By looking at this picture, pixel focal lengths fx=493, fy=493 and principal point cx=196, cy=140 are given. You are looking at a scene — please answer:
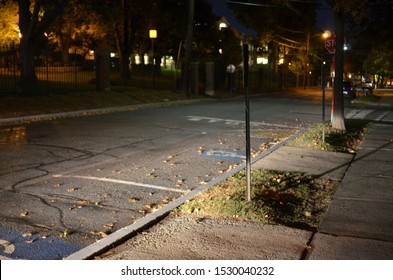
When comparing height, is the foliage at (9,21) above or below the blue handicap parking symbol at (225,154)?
above

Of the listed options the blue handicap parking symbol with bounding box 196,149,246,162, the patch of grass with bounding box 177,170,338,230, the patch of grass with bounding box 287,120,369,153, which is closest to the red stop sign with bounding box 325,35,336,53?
the patch of grass with bounding box 287,120,369,153

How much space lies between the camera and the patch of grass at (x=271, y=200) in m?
6.21

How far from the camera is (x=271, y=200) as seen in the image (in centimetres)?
691

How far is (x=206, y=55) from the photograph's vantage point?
42906 millimetres

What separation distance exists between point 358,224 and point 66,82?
2515 centimetres

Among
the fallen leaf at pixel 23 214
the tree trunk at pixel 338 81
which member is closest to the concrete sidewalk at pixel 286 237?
the fallen leaf at pixel 23 214

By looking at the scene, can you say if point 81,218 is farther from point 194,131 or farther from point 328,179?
point 194,131

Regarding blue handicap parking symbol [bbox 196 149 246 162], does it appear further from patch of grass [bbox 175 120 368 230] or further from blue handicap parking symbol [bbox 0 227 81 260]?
blue handicap parking symbol [bbox 0 227 81 260]

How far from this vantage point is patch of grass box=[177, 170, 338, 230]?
621 cm

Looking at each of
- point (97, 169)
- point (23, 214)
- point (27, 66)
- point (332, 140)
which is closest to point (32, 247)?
point (23, 214)

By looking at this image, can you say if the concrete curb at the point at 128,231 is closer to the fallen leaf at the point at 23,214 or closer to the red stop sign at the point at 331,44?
the fallen leaf at the point at 23,214

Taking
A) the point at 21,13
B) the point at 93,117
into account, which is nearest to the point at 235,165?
the point at 93,117

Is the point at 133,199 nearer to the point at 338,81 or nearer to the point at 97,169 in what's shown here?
the point at 97,169

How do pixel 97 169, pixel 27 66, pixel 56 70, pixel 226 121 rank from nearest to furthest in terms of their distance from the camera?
pixel 97 169
pixel 226 121
pixel 27 66
pixel 56 70
